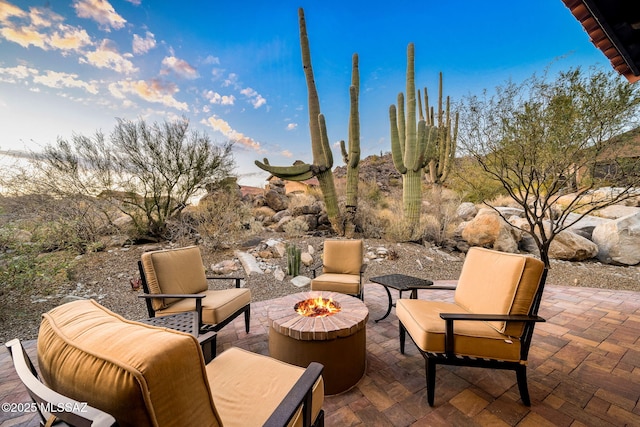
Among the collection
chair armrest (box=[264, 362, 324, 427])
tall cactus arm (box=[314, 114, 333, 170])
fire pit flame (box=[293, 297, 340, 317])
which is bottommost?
fire pit flame (box=[293, 297, 340, 317])

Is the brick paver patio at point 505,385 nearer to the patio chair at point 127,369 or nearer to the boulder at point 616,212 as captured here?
the patio chair at point 127,369

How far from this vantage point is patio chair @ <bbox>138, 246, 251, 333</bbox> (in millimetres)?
2397

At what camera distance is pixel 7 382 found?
205 centimetres

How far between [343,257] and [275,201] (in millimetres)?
7148

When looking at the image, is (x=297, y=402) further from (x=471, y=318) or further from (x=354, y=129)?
(x=354, y=129)

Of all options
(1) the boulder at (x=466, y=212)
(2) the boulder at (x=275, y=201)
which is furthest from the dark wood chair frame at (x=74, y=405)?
(2) the boulder at (x=275, y=201)

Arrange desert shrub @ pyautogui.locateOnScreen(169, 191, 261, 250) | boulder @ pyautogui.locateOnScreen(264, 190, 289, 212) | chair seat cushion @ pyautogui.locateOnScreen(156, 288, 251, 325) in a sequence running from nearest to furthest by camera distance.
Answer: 1. chair seat cushion @ pyautogui.locateOnScreen(156, 288, 251, 325)
2. desert shrub @ pyautogui.locateOnScreen(169, 191, 261, 250)
3. boulder @ pyautogui.locateOnScreen(264, 190, 289, 212)

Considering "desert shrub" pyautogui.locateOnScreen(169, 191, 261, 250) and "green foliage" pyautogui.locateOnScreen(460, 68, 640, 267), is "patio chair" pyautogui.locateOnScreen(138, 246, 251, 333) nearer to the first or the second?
"desert shrub" pyautogui.locateOnScreen(169, 191, 261, 250)

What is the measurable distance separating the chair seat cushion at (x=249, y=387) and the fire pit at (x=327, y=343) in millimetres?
379

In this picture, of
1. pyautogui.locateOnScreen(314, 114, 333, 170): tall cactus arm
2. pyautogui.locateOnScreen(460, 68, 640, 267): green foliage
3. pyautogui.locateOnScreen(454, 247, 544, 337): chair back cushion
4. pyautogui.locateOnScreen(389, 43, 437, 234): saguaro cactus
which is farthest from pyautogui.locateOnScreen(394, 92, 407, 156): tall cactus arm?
pyautogui.locateOnScreen(454, 247, 544, 337): chair back cushion

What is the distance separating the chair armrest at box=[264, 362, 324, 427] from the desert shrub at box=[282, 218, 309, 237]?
5.76 m

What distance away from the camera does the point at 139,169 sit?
6.03m

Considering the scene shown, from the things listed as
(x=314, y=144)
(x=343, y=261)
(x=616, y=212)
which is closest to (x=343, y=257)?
(x=343, y=261)

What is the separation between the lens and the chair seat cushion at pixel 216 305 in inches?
94.0
